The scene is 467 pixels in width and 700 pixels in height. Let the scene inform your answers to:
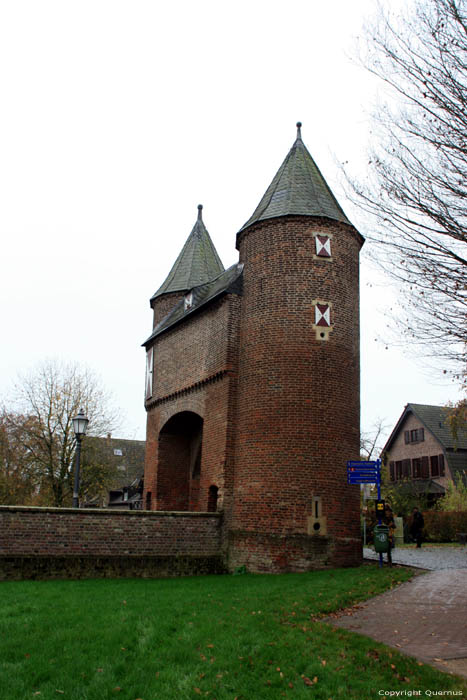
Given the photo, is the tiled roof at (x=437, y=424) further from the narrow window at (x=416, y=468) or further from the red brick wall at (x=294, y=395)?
the red brick wall at (x=294, y=395)

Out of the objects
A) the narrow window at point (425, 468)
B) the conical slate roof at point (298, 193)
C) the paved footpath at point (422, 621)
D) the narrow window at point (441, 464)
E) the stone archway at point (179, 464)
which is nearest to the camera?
the paved footpath at point (422, 621)

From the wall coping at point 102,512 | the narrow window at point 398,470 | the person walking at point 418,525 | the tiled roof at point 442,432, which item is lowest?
the person walking at point 418,525

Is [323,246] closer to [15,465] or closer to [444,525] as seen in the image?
[444,525]

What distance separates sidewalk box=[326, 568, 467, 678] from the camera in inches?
299

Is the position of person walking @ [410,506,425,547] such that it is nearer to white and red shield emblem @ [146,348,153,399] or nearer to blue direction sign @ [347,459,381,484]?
blue direction sign @ [347,459,381,484]

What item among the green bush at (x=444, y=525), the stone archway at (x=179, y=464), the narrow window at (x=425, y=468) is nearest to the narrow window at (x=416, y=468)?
the narrow window at (x=425, y=468)

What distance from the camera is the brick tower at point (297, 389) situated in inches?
683

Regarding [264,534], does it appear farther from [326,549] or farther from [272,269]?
[272,269]

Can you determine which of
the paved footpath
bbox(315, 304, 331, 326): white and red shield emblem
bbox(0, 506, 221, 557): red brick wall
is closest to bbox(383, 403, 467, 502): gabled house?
bbox(315, 304, 331, 326): white and red shield emblem

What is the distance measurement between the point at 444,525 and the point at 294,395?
1592cm

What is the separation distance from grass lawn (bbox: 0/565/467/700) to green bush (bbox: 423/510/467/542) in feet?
63.8

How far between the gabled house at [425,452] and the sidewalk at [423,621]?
28.8m

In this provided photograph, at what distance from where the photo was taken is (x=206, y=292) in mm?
24641

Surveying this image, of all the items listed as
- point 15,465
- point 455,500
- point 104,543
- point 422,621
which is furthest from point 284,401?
point 15,465
